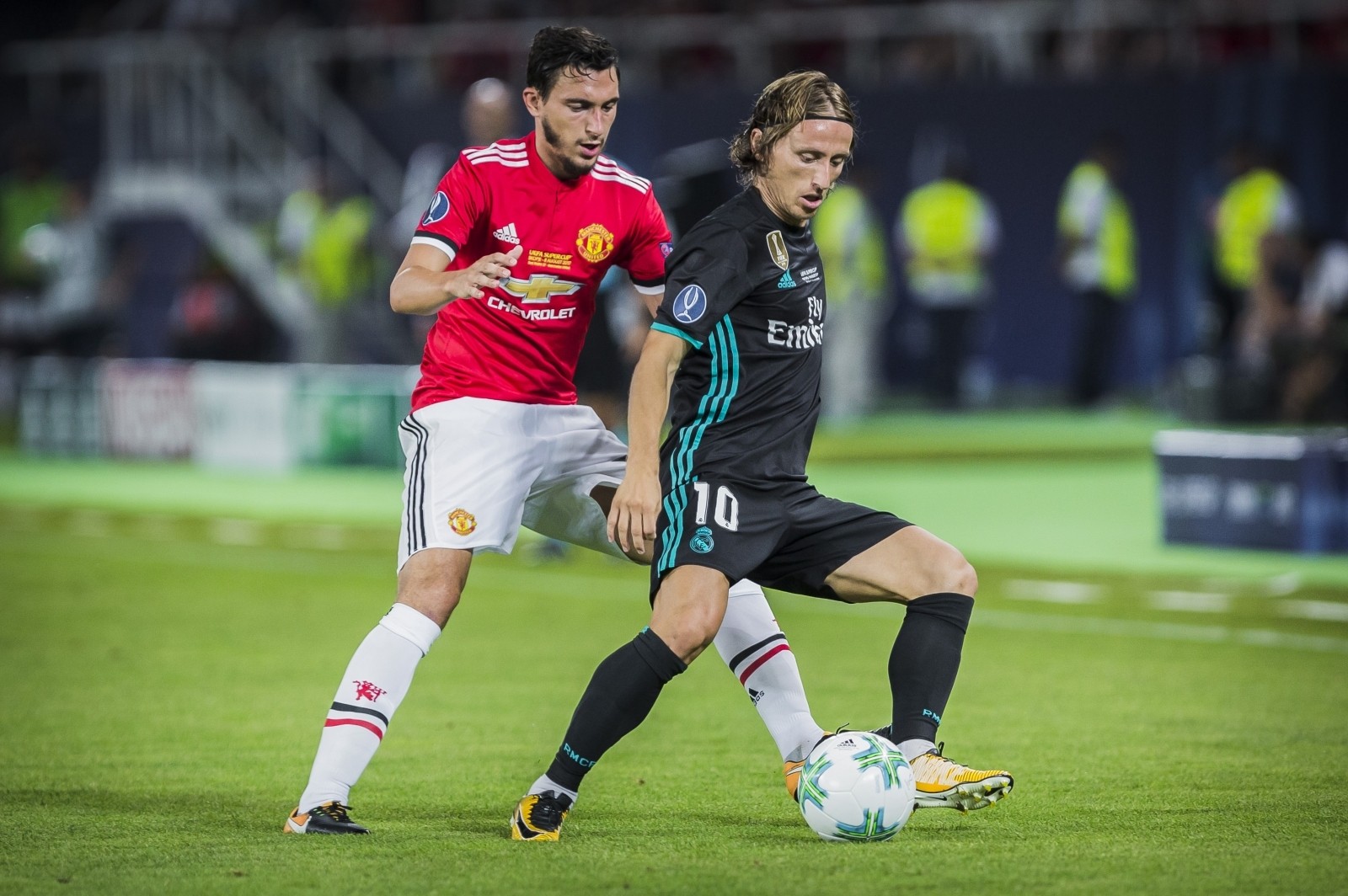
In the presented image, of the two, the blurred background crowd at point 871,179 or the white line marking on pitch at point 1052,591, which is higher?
the blurred background crowd at point 871,179

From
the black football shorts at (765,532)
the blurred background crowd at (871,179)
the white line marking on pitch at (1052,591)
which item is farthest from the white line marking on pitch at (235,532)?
the black football shorts at (765,532)

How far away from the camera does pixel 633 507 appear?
16.8 ft

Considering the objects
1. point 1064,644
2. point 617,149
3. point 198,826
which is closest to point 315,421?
point 617,149

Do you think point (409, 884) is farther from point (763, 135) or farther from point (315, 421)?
point (315, 421)

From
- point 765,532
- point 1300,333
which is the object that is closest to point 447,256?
point 765,532

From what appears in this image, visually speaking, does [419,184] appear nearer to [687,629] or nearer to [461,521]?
[461,521]

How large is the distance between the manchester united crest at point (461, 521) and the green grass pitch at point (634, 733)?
804 mm

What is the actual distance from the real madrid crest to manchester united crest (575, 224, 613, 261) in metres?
0.65

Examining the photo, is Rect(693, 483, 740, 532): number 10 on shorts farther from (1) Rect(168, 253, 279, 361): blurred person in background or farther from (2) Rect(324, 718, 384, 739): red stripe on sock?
(1) Rect(168, 253, 279, 361): blurred person in background

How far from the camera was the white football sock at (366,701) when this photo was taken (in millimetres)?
5254

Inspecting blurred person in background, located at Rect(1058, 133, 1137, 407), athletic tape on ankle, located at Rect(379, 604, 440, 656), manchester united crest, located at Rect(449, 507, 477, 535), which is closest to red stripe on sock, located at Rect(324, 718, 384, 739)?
athletic tape on ankle, located at Rect(379, 604, 440, 656)

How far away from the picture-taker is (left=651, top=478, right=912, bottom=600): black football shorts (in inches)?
207

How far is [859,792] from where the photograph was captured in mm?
5082

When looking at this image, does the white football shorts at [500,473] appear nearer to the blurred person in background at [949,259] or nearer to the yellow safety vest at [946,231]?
the blurred person in background at [949,259]
